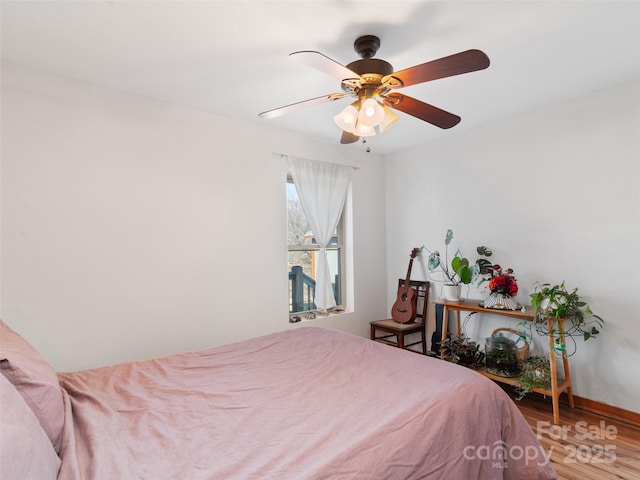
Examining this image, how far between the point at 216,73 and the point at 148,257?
53.1 inches

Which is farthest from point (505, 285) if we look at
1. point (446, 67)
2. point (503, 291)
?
point (446, 67)

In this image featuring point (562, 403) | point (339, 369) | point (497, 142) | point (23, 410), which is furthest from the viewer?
point (497, 142)

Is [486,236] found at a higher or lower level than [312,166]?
lower

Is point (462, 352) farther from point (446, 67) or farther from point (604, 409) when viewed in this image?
point (446, 67)

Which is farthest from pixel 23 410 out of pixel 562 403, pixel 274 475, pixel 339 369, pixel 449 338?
pixel 562 403

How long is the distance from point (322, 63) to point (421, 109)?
69 cm

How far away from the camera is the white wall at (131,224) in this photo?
1978mm

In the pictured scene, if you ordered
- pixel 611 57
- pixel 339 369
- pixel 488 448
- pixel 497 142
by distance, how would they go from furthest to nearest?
pixel 497 142
pixel 611 57
pixel 339 369
pixel 488 448

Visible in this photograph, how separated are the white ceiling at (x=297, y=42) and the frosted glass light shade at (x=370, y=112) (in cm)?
41

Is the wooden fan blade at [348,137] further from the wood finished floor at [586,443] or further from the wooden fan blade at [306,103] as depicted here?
the wood finished floor at [586,443]

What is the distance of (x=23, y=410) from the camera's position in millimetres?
936

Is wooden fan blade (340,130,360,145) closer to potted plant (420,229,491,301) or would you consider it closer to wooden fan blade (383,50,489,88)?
wooden fan blade (383,50,489,88)

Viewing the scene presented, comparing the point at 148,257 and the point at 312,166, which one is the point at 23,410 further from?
the point at 312,166

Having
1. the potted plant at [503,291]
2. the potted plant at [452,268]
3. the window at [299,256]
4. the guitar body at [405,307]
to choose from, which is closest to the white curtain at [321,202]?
the window at [299,256]
